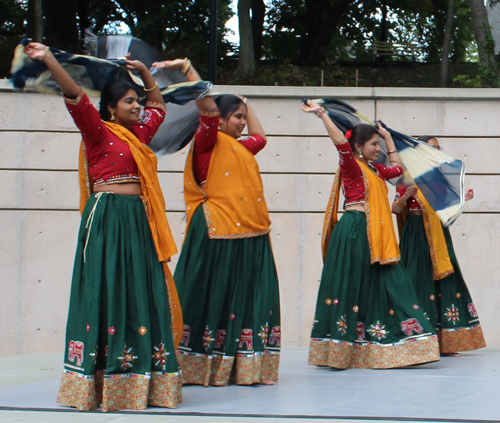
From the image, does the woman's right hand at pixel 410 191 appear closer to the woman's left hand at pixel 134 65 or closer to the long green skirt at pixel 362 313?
the long green skirt at pixel 362 313

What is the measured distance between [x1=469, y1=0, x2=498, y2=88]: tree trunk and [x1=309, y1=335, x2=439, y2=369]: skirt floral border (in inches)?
269

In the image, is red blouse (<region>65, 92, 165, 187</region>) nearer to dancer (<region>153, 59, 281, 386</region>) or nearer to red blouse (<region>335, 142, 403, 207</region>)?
dancer (<region>153, 59, 281, 386</region>)

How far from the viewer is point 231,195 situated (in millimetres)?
4188

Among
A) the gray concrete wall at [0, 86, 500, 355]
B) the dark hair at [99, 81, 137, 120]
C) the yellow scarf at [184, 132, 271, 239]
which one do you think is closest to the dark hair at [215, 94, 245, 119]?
the yellow scarf at [184, 132, 271, 239]

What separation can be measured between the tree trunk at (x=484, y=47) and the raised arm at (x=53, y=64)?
8659 mm

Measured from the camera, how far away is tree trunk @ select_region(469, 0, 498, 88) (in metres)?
10.7

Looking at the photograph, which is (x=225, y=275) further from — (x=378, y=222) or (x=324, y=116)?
(x=378, y=222)

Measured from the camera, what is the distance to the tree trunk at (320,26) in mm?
18047

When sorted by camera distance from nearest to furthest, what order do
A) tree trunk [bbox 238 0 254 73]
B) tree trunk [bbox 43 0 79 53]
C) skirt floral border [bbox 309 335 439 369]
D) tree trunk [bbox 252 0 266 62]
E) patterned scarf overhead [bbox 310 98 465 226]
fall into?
skirt floral border [bbox 309 335 439 369] → patterned scarf overhead [bbox 310 98 465 226] → tree trunk [bbox 238 0 254 73] → tree trunk [bbox 43 0 79 53] → tree trunk [bbox 252 0 266 62]

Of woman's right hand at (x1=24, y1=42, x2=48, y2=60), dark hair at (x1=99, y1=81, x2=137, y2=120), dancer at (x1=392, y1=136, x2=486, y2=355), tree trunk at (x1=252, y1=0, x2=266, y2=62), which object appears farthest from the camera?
tree trunk at (x1=252, y1=0, x2=266, y2=62)

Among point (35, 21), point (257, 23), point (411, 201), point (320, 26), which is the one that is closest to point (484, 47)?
point (411, 201)

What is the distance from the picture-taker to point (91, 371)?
3.42 metres

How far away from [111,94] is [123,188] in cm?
51

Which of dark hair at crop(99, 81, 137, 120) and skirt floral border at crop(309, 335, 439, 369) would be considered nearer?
dark hair at crop(99, 81, 137, 120)
